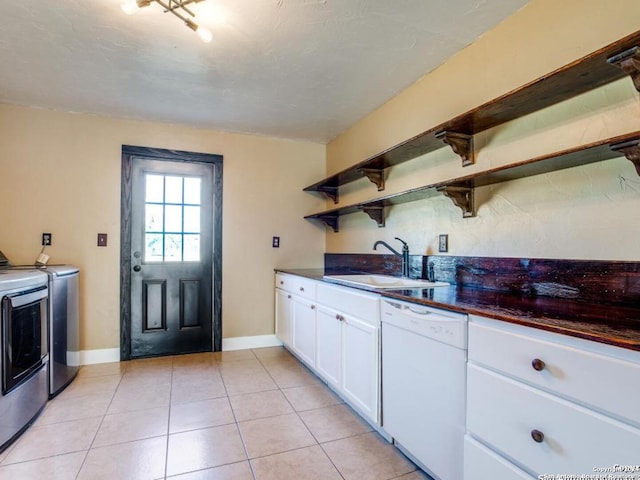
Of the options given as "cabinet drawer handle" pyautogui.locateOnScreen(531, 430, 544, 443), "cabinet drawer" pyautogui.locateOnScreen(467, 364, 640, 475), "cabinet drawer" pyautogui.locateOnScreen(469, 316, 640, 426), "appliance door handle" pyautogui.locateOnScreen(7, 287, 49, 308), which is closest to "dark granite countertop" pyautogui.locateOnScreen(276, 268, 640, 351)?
"cabinet drawer" pyautogui.locateOnScreen(469, 316, 640, 426)

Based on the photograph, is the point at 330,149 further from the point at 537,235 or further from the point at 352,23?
the point at 537,235

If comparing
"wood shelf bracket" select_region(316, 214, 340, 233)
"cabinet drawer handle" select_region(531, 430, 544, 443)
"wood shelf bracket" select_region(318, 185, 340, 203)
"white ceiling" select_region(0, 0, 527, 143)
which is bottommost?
"cabinet drawer handle" select_region(531, 430, 544, 443)

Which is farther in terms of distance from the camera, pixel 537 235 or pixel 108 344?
pixel 108 344

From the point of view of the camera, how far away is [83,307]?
3.11 meters

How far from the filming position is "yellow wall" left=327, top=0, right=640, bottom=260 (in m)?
1.41

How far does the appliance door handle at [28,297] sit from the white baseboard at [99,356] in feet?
3.39

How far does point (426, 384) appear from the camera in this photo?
152 cm

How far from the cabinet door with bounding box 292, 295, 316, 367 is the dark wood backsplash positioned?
862mm

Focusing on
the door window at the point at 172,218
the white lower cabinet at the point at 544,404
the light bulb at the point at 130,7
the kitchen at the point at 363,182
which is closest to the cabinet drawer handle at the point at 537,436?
the white lower cabinet at the point at 544,404

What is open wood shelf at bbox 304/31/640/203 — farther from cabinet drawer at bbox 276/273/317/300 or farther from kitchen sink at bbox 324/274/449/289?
cabinet drawer at bbox 276/273/317/300

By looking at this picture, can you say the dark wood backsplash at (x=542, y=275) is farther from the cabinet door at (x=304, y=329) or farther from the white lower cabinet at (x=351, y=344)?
the cabinet door at (x=304, y=329)

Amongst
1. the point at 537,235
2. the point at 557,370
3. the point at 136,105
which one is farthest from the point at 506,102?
the point at 136,105

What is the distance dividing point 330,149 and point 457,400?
10.1ft

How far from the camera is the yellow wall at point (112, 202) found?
294cm
